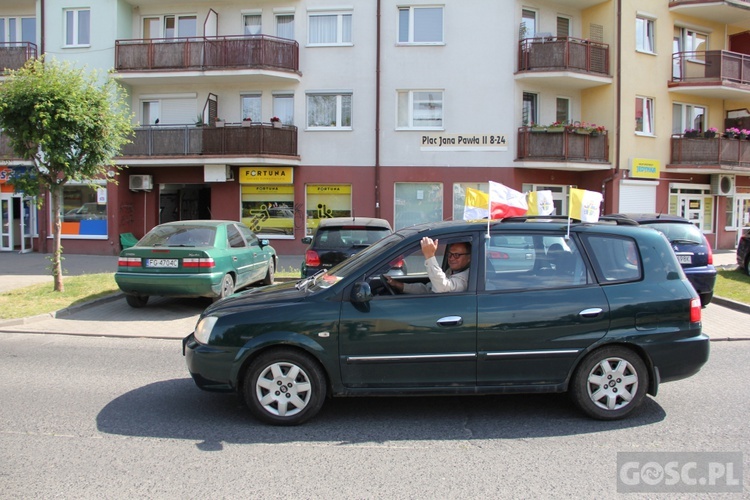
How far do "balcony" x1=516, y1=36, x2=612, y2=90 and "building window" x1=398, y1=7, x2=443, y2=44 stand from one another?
116 inches

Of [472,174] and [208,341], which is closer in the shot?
[208,341]

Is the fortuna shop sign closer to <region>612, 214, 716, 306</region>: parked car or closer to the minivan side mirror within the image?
<region>612, 214, 716, 306</region>: parked car

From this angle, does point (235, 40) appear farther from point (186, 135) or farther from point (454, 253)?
point (454, 253)

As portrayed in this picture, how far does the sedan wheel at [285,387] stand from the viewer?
14.6ft

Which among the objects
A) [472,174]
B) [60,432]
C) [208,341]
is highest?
[472,174]

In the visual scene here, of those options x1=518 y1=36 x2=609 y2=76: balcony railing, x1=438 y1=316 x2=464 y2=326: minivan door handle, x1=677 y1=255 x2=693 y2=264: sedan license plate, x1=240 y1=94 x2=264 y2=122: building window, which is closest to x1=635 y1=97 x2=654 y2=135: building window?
→ x1=518 y1=36 x2=609 y2=76: balcony railing

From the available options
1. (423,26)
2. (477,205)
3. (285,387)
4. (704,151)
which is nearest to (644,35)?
(704,151)

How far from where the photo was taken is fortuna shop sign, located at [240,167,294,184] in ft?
64.2

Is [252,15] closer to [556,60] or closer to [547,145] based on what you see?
[556,60]

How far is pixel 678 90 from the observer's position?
20.8m

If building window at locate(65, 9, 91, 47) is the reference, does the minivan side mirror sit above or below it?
below

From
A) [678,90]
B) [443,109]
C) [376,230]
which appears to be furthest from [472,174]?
[376,230]

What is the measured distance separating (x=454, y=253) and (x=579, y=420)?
1729 mm

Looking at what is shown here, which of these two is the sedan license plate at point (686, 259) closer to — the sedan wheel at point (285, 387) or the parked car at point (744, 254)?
the parked car at point (744, 254)
